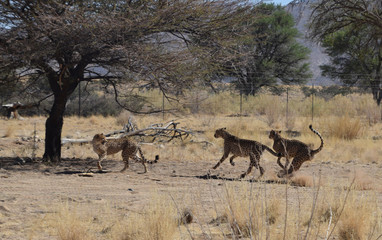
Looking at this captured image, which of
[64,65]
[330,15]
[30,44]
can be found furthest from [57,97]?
[330,15]

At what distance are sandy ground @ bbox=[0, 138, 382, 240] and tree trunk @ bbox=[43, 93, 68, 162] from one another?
370mm

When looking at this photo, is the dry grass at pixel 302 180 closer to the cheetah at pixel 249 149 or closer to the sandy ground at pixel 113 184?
the sandy ground at pixel 113 184

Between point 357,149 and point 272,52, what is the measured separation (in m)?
28.0

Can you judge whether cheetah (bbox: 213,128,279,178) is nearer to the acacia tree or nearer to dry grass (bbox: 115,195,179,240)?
the acacia tree

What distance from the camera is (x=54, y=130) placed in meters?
14.3

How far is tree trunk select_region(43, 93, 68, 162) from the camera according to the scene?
558 inches

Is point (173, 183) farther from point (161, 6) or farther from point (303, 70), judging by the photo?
point (303, 70)

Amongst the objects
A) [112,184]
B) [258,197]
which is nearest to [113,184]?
[112,184]

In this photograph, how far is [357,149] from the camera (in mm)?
17625

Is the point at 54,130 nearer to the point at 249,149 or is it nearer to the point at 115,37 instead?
the point at 115,37

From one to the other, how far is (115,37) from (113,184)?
11.3 ft

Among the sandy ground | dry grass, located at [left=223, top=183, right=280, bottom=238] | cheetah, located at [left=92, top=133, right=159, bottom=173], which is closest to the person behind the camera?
dry grass, located at [left=223, top=183, right=280, bottom=238]

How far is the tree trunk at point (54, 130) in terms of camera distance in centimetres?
1418

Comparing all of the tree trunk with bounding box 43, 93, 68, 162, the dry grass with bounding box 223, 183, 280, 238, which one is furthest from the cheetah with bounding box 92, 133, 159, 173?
the dry grass with bounding box 223, 183, 280, 238
